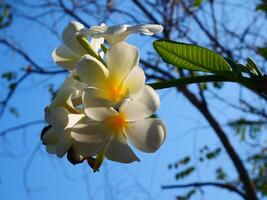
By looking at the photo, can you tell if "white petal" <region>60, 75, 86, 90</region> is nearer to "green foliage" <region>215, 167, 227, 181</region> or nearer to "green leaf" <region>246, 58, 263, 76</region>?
"green leaf" <region>246, 58, 263, 76</region>

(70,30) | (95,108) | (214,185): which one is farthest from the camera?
(214,185)

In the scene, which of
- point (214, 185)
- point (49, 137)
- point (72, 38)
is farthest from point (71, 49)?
point (214, 185)

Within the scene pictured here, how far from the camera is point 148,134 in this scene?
0.45 metres

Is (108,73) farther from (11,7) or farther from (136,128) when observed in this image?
(11,7)

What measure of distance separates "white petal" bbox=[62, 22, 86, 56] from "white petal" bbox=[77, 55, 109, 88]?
2.0 inches

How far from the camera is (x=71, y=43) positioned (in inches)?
20.2

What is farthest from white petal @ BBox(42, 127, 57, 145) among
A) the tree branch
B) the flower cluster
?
the tree branch

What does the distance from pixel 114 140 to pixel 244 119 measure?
2.25 m

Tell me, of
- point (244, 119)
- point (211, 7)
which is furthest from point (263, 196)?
point (211, 7)

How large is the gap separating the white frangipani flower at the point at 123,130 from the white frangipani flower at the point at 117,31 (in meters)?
0.08

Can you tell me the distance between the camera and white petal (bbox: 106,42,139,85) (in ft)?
1.54

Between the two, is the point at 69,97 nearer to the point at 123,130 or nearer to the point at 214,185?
the point at 123,130

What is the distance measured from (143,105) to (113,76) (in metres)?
0.06

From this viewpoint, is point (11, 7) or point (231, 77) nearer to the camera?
point (231, 77)
